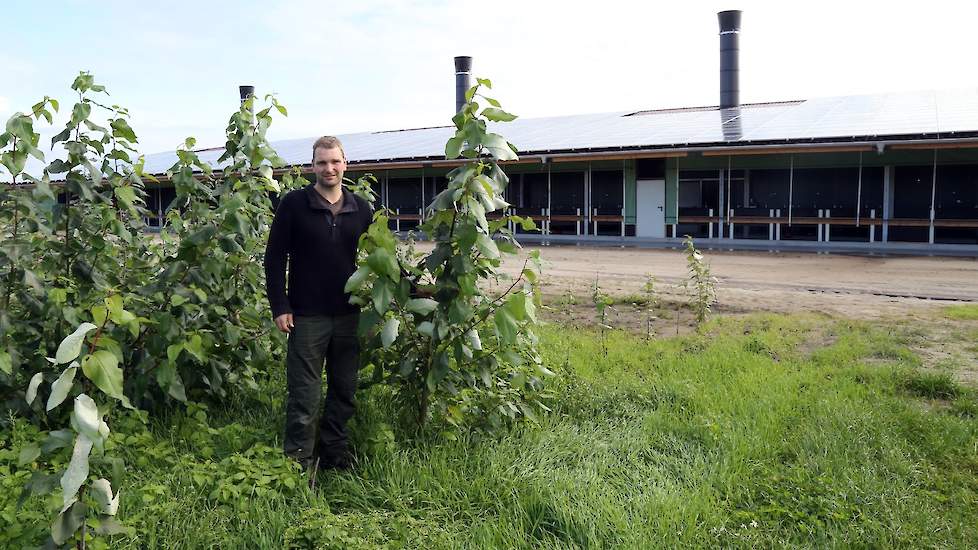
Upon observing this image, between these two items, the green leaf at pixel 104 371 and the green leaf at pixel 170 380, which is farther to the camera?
the green leaf at pixel 170 380

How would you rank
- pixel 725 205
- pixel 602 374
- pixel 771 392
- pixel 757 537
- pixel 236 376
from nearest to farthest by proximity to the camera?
pixel 757 537 → pixel 236 376 → pixel 771 392 → pixel 602 374 → pixel 725 205

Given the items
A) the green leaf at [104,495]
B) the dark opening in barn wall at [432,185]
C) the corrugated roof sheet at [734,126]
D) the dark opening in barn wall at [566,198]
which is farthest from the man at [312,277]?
the dark opening in barn wall at [432,185]

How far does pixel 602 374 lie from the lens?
20.5 feet

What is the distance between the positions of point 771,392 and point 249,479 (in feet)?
11.9

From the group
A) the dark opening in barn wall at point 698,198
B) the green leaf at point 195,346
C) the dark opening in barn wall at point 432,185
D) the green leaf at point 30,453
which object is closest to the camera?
the green leaf at point 30,453

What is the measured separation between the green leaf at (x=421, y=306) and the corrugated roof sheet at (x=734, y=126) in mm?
15350

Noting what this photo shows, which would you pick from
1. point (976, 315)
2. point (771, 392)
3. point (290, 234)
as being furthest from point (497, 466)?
point (976, 315)

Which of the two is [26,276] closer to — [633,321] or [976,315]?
[633,321]

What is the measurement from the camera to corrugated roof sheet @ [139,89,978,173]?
1764 cm

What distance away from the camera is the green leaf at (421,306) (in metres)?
3.88

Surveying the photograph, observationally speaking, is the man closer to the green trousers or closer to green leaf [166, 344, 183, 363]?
the green trousers

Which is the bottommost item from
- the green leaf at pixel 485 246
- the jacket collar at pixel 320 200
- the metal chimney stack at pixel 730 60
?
the green leaf at pixel 485 246

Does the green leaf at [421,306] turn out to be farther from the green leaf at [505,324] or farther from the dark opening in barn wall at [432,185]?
the dark opening in barn wall at [432,185]

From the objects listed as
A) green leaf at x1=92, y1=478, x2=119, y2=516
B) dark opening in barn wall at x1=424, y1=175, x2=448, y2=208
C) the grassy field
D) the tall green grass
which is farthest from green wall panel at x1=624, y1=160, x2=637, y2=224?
green leaf at x1=92, y1=478, x2=119, y2=516
